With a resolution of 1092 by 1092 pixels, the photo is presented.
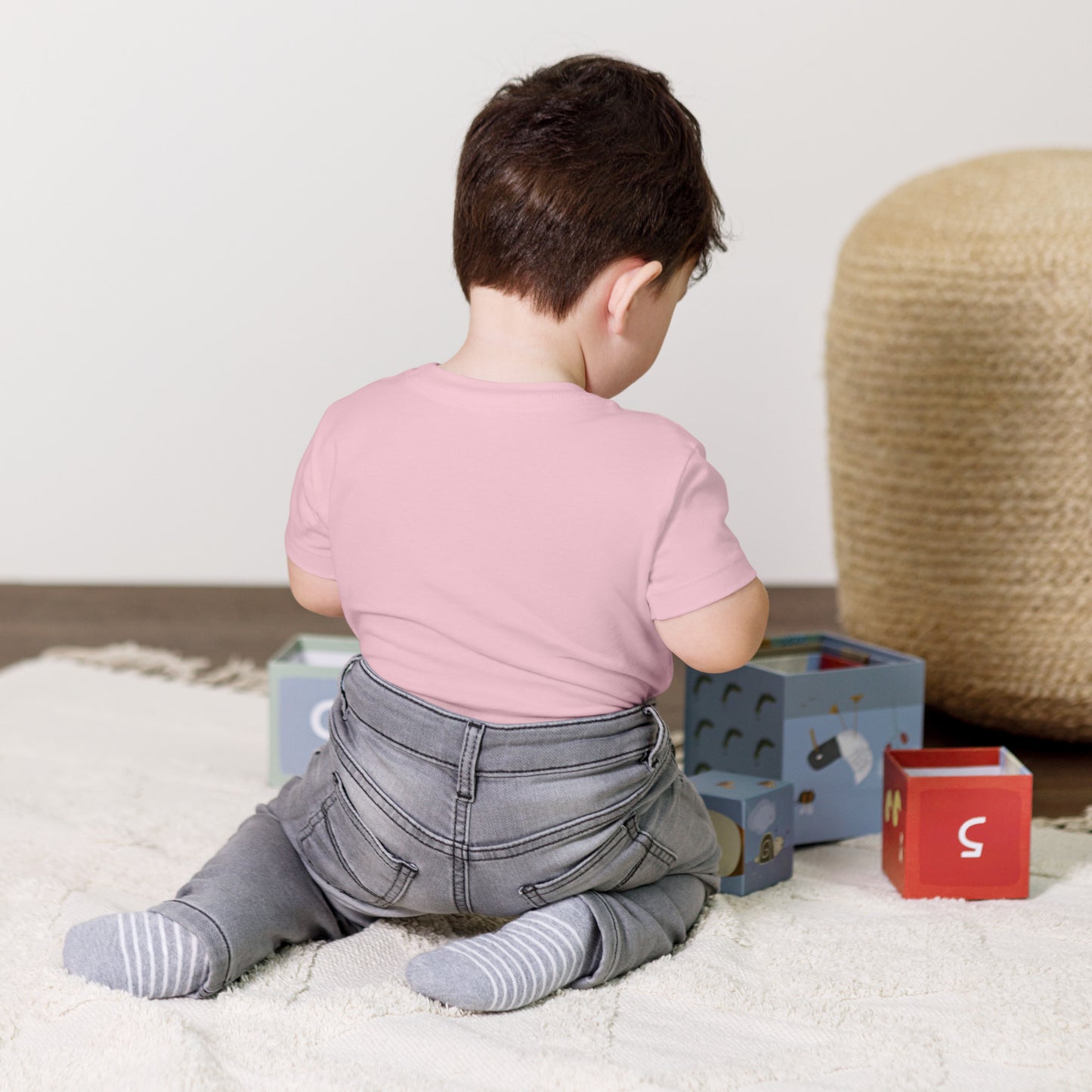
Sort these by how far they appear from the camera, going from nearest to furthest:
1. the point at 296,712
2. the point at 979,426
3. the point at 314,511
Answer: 1. the point at 314,511
2. the point at 296,712
3. the point at 979,426

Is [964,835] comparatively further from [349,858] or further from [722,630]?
[349,858]

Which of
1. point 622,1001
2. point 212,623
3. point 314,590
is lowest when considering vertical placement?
point 212,623

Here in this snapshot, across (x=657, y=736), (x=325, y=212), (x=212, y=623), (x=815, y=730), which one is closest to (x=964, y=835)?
(x=815, y=730)

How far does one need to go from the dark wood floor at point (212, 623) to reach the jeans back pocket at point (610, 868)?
0.64m

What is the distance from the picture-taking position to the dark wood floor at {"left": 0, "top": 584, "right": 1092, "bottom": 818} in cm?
158

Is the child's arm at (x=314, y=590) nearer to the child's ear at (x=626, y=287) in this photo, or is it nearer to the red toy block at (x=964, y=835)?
the child's ear at (x=626, y=287)

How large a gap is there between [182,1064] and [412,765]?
0.23 m

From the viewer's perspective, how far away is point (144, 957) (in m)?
0.83

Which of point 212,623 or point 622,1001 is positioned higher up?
point 622,1001

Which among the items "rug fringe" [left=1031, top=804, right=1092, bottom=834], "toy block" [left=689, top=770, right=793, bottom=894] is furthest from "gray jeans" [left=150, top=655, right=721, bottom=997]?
"rug fringe" [left=1031, top=804, right=1092, bottom=834]

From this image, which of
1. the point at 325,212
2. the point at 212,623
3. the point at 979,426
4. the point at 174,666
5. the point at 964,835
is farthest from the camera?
the point at 325,212

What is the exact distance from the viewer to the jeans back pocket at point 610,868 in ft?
2.91

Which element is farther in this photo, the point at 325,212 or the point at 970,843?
the point at 325,212

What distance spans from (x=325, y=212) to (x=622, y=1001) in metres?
1.62
